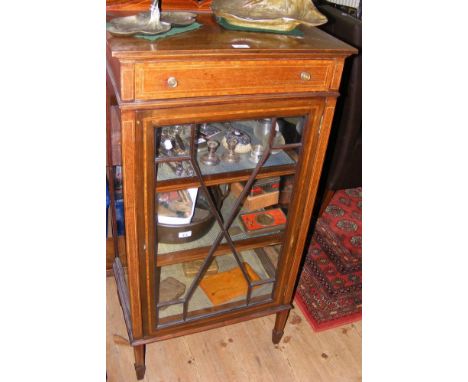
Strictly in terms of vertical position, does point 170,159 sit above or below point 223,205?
above

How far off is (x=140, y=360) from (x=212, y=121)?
2.71 ft

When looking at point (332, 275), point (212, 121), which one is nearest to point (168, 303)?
point (212, 121)

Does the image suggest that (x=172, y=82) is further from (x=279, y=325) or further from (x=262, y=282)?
(x=279, y=325)

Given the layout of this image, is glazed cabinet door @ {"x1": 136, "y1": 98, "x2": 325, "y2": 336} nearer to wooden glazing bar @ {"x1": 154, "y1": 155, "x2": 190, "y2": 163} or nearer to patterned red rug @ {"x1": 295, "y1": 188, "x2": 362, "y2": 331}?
wooden glazing bar @ {"x1": 154, "y1": 155, "x2": 190, "y2": 163}

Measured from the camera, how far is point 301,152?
1164 millimetres

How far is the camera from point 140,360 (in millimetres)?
1369

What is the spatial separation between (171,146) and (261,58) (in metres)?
0.30

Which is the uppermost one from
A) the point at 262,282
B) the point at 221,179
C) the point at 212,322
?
the point at 221,179

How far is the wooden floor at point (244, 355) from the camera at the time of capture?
1.47 m

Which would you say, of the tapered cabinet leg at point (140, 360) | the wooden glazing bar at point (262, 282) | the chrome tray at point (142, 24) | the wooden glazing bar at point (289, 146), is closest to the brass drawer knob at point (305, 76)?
the wooden glazing bar at point (289, 146)

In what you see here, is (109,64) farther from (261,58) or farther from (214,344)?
(214,344)

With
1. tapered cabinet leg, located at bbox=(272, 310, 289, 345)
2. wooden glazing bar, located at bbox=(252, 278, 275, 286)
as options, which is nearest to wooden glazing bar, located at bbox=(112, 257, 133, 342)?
wooden glazing bar, located at bbox=(252, 278, 275, 286)

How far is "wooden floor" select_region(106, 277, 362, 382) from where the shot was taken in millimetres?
1471

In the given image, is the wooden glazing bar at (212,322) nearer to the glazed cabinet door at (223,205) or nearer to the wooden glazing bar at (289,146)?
the glazed cabinet door at (223,205)
